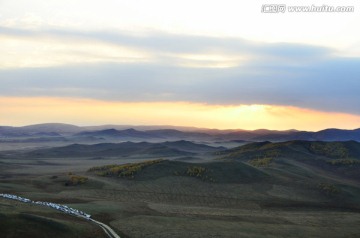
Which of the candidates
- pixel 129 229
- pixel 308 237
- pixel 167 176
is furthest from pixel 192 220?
pixel 167 176

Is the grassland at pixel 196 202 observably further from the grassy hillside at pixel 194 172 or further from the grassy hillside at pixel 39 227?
the grassy hillside at pixel 194 172

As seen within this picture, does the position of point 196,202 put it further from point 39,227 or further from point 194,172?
point 39,227

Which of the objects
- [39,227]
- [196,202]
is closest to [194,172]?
[196,202]

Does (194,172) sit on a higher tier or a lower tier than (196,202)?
higher

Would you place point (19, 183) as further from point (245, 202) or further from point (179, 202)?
point (245, 202)

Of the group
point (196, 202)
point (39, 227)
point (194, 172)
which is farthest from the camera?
point (194, 172)

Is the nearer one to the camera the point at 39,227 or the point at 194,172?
the point at 39,227

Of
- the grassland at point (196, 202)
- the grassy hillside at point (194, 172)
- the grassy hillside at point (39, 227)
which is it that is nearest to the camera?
the grassy hillside at point (39, 227)

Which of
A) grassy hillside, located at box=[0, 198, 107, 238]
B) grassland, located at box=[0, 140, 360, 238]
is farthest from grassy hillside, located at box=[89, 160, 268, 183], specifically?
grassy hillside, located at box=[0, 198, 107, 238]

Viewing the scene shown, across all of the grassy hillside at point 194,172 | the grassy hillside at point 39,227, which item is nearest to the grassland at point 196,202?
the grassy hillside at point 39,227

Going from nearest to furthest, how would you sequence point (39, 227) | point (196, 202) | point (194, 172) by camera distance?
point (39, 227) < point (196, 202) < point (194, 172)

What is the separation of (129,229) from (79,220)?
6914 mm

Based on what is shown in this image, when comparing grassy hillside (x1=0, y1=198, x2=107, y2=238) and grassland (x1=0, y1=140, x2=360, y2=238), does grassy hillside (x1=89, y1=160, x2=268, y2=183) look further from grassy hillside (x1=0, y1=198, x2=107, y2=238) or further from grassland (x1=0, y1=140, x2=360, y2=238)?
grassy hillside (x1=0, y1=198, x2=107, y2=238)

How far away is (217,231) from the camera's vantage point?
58.9m
